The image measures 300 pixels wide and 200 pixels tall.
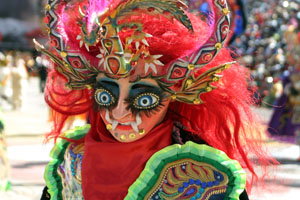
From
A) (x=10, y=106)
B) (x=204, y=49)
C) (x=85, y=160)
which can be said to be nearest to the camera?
(x=204, y=49)

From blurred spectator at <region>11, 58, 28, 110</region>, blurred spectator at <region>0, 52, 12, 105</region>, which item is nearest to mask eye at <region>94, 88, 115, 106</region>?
blurred spectator at <region>0, 52, 12, 105</region>

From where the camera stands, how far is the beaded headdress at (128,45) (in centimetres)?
233

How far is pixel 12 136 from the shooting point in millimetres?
10883

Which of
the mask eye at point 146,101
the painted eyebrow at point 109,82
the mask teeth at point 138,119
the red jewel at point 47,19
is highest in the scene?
the red jewel at point 47,19

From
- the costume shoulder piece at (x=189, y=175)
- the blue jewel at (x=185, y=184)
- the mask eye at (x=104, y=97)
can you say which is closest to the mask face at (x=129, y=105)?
the mask eye at (x=104, y=97)

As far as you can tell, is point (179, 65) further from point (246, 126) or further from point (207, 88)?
point (246, 126)

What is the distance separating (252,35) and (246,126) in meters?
15.9

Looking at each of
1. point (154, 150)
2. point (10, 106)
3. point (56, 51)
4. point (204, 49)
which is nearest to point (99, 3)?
point (56, 51)

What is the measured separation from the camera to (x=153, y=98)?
97.5 inches

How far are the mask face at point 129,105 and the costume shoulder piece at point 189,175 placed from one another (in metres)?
0.17

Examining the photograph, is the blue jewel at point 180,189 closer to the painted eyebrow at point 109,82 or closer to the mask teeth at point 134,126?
the mask teeth at point 134,126

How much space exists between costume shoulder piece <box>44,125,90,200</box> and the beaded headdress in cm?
35

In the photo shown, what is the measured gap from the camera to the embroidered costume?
2.35 m

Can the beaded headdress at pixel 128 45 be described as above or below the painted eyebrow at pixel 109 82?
above
